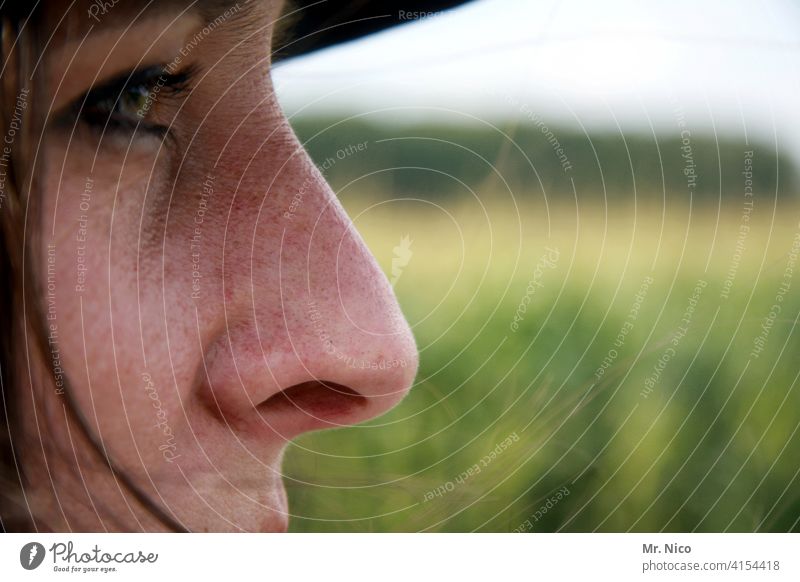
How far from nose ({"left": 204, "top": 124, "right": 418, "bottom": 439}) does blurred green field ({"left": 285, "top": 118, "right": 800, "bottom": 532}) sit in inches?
2.2

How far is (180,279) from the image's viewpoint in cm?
62

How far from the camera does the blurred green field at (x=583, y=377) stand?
2.27 ft

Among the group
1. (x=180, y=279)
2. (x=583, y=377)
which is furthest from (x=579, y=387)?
(x=180, y=279)

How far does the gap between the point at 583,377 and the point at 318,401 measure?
0.24m

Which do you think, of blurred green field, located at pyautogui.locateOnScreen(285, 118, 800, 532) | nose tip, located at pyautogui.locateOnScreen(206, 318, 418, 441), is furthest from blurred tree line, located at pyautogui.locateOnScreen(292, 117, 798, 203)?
nose tip, located at pyautogui.locateOnScreen(206, 318, 418, 441)

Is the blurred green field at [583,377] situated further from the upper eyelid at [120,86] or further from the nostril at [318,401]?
the upper eyelid at [120,86]

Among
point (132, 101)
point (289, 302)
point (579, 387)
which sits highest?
point (132, 101)

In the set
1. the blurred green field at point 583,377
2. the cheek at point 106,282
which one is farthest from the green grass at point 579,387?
the cheek at point 106,282

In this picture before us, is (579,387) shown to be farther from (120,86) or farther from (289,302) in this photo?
(120,86)

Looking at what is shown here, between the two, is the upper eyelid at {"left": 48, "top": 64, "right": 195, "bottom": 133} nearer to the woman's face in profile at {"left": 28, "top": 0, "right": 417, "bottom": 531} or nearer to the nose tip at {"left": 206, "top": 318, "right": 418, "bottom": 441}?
the woman's face in profile at {"left": 28, "top": 0, "right": 417, "bottom": 531}

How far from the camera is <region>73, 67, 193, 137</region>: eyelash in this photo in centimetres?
59

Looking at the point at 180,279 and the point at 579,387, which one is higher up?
the point at 180,279
